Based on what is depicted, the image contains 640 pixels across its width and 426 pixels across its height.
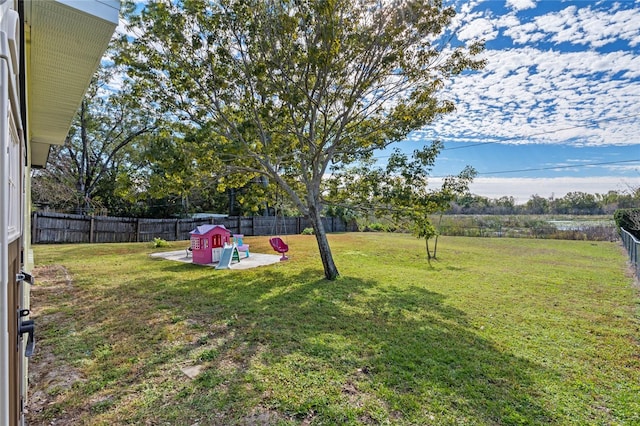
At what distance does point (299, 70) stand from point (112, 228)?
14.2 m

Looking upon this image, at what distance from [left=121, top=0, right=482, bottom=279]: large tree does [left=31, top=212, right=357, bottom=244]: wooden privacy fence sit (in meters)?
8.59

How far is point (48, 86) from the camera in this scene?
2.86 m

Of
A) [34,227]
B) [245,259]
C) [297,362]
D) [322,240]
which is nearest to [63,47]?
[297,362]

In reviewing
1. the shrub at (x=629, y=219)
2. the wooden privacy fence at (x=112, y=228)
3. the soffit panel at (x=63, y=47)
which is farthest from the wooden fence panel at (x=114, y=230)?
the shrub at (x=629, y=219)

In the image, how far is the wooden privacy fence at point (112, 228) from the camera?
1416 centimetres

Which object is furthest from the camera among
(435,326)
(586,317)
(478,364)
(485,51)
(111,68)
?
(111,68)

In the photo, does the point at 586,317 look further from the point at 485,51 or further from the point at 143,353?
the point at 143,353

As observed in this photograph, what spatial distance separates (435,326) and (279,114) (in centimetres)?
544

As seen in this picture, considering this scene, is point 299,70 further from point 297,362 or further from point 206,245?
point 297,362

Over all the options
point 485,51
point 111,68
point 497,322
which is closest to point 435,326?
point 497,322

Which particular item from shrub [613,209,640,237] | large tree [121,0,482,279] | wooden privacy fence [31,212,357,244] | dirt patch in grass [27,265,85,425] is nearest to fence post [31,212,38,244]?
wooden privacy fence [31,212,357,244]

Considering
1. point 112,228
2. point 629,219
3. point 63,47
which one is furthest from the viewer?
point 629,219

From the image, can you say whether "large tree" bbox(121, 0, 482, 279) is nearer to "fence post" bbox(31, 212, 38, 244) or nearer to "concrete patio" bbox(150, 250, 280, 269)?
"concrete patio" bbox(150, 250, 280, 269)

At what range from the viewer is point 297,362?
11.2 ft
